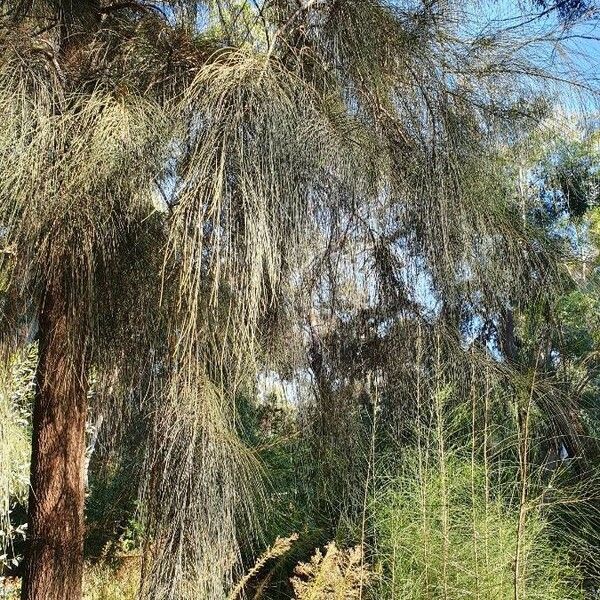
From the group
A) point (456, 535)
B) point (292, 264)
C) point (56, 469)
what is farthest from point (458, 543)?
point (56, 469)

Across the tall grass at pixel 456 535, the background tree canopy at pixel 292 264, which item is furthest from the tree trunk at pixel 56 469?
the tall grass at pixel 456 535

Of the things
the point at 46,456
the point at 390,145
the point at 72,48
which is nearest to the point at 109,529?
the point at 46,456

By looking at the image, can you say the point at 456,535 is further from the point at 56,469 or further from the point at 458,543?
the point at 56,469

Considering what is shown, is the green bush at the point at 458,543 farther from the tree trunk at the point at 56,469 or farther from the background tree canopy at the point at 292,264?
the tree trunk at the point at 56,469

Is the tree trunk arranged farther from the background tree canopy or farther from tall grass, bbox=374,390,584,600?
tall grass, bbox=374,390,584,600

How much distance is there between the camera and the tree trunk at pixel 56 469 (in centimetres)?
234

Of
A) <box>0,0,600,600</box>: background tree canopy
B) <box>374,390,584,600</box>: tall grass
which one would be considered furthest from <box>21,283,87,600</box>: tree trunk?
<box>374,390,584,600</box>: tall grass

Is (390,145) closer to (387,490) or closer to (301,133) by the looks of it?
(301,133)

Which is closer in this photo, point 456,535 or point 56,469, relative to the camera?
point 456,535

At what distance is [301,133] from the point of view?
1.83m

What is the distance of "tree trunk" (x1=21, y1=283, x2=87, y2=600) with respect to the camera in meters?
2.34

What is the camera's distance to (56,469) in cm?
248

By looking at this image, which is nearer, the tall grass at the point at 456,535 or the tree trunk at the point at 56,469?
the tall grass at the point at 456,535

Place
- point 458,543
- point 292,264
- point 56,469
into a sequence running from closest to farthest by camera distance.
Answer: point 292,264, point 458,543, point 56,469
